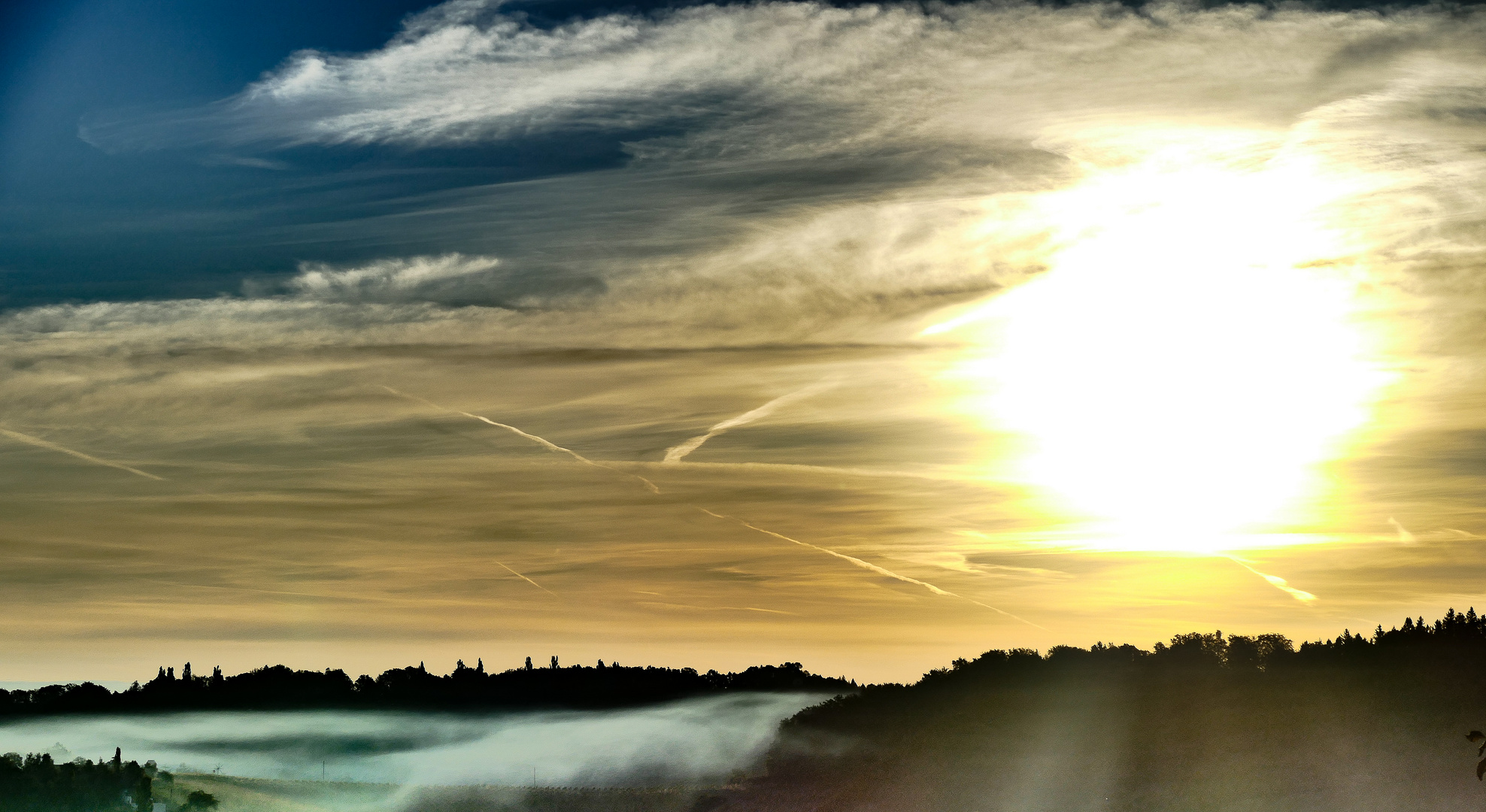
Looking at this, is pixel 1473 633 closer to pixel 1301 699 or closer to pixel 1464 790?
pixel 1301 699

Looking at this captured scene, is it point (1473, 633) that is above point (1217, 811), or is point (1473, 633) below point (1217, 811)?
above

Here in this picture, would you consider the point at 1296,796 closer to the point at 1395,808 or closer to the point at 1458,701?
the point at 1395,808

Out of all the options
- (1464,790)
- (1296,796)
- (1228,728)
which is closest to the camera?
(1464,790)

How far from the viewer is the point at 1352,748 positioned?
185125mm

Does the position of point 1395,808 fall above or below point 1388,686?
below

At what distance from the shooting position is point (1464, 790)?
162 m

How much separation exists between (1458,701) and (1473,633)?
15.4 m

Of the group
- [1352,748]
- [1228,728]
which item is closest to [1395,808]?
[1352,748]

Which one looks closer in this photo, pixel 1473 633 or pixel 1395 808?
pixel 1395 808

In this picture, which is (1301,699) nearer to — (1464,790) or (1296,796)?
(1296,796)

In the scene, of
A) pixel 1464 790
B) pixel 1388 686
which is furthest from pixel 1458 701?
pixel 1464 790

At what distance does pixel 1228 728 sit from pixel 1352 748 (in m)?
17.4

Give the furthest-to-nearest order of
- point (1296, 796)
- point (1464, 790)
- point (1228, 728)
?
point (1228, 728), point (1296, 796), point (1464, 790)

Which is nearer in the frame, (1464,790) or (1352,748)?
(1464,790)
